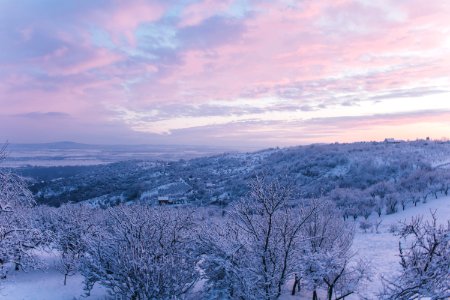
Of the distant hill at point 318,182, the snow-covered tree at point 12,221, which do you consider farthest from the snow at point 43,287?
the distant hill at point 318,182

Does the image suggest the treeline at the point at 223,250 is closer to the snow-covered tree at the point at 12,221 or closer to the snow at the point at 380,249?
the snow-covered tree at the point at 12,221

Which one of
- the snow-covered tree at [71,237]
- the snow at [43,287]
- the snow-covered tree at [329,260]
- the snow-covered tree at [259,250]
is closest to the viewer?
the snow-covered tree at [259,250]

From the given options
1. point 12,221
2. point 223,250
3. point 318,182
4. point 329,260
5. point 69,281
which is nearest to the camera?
point 12,221

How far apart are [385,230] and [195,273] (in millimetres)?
50888

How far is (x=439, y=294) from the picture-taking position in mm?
7164

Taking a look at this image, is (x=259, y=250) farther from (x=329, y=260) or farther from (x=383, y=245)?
(x=383, y=245)

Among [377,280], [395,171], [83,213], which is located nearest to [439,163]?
[395,171]

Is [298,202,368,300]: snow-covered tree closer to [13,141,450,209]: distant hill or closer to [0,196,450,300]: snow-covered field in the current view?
[0,196,450,300]: snow-covered field

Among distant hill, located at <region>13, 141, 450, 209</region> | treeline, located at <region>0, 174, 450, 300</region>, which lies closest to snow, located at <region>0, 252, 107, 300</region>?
treeline, located at <region>0, 174, 450, 300</region>

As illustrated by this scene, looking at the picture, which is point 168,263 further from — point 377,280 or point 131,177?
point 131,177

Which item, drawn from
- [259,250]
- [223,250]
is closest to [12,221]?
[223,250]

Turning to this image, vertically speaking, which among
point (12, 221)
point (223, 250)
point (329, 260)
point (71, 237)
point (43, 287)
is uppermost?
point (12, 221)

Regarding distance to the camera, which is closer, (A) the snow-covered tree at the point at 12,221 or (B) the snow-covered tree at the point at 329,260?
(A) the snow-covered tree at the point at 12,221

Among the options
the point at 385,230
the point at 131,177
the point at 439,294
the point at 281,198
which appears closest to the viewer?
the point at 439,294
